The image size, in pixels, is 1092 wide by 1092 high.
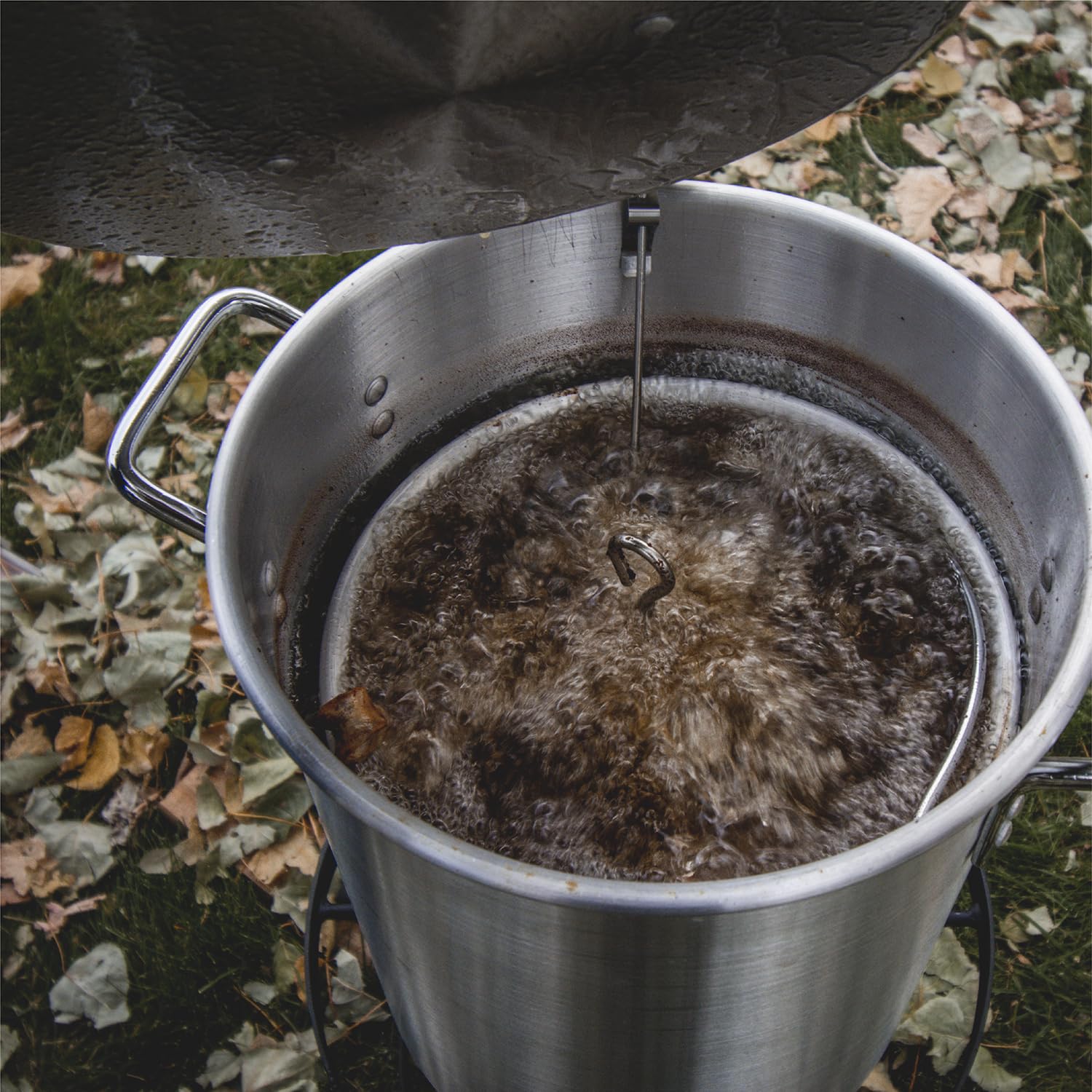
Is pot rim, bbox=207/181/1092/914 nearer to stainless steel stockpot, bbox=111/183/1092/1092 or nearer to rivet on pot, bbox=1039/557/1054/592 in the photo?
stainless steel stockpot, bbox=111/183/1092/1092

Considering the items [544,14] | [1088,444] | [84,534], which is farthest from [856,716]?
[84,534]

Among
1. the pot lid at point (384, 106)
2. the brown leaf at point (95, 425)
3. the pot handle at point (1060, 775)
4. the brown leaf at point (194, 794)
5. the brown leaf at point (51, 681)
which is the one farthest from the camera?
the brown leaf at point (95, 425)

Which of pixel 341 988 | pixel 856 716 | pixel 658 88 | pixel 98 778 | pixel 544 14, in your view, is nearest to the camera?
pixel 544 14

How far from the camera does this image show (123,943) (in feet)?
6.54

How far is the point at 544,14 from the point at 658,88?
0.18 m

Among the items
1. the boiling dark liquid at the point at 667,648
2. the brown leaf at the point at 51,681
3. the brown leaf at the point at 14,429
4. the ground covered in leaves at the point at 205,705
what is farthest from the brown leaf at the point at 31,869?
the brown leaf at the point at 14,429

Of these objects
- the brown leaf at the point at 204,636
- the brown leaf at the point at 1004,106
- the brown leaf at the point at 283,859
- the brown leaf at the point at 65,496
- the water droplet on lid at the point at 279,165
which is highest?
the water droplet on lid at the point at 279,165

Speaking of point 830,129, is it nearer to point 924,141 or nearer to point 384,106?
point 924,141

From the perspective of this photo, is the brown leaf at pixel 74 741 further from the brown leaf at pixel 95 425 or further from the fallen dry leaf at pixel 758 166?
the fallen dry leaf at pixel 758 166

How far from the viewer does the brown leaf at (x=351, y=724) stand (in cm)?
143

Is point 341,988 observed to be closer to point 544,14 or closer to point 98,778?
point 98,778

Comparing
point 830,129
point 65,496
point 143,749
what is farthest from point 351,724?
point 830,129

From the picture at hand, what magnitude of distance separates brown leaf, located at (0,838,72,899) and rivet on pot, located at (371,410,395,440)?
1.07 meters

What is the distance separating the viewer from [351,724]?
1.43 m
